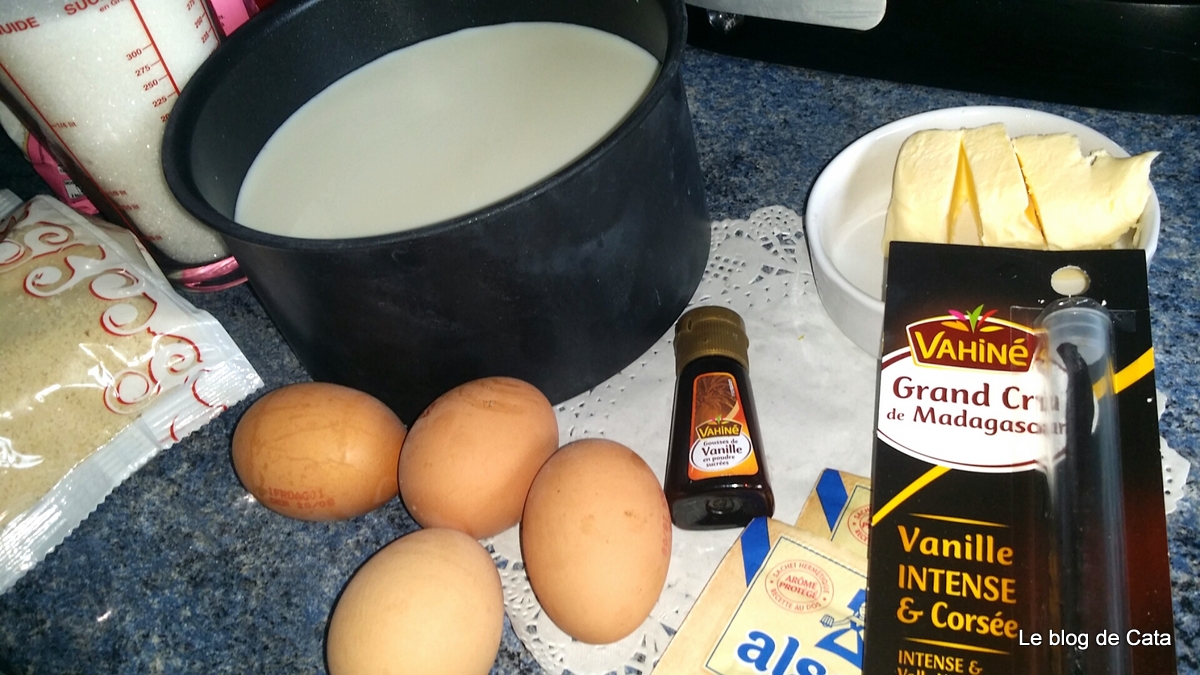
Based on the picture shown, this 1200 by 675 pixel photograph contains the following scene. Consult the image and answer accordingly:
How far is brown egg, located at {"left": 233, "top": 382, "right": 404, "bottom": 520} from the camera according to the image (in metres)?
0.57

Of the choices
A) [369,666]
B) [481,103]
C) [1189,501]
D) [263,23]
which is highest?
[263,23]

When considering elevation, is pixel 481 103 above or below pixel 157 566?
above

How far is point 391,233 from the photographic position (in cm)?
50

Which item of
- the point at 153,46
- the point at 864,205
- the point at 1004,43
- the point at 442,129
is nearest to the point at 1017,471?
the point at 864,205

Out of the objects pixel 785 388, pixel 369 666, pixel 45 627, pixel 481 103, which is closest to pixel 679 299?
pixel 785 388

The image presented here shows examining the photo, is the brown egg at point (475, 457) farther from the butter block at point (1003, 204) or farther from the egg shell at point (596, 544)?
the butter block at point (1003, 204)

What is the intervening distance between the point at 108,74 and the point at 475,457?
40 cm

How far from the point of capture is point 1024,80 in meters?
0.75

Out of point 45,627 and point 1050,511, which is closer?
point 1050,511

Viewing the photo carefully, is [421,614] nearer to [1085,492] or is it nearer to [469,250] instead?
[469,250]

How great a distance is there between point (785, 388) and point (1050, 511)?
0.65ft

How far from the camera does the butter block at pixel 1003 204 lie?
23.6 inches

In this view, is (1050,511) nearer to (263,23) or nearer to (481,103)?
(481,103)

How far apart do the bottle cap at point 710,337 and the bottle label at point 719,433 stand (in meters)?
0.02
